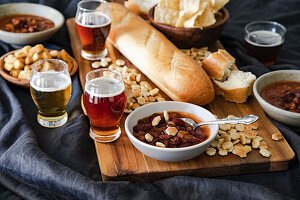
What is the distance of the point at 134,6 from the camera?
2.98 m

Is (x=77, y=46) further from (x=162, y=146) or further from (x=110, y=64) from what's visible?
(x=162, y=146)

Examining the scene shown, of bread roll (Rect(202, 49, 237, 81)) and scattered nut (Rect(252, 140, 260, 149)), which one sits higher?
bread roll (Rect(202, 49, 237, 81))

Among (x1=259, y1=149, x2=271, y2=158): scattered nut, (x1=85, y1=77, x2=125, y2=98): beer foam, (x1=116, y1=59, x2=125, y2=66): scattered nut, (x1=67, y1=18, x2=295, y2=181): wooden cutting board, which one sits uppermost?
(x1=85, y1=77, x2=125, y2=98): beer foam

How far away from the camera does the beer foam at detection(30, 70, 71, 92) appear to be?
6.57ft

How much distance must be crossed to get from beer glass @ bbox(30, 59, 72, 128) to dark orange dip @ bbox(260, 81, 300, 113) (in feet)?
3.35

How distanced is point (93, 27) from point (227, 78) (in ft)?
2.76

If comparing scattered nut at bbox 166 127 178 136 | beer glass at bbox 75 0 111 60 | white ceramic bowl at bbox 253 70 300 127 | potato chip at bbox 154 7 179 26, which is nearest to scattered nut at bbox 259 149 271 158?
white ceramic bowl at bbox 253 70 300 127

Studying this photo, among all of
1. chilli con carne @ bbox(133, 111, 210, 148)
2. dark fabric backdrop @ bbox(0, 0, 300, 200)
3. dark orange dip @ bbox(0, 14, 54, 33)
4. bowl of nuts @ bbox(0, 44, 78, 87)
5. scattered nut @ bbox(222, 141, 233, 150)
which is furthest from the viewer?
dark orange dip @ bbox(0, 14, 54, 33)

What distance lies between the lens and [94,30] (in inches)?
102

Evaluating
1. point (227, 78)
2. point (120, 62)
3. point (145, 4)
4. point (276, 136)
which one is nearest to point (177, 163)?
point (276, 136)

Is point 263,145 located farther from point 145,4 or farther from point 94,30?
point 145,4

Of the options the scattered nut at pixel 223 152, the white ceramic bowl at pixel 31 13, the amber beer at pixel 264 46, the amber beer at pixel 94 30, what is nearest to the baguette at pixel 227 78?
the amber beer at pixel 264 46

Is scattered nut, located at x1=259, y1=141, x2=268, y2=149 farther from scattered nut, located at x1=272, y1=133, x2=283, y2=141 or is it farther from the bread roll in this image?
the bread roll

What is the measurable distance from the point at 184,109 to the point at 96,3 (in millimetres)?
1048
